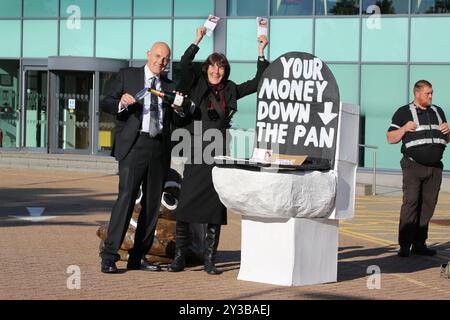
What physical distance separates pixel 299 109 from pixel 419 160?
2548 millimetres

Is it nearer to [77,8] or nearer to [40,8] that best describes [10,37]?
[40,8]

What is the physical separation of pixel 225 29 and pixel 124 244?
57.4ft

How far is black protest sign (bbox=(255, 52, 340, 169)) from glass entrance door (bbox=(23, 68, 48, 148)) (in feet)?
67.1

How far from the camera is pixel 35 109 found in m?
29.8

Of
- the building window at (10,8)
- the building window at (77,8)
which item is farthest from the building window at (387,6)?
the building window at (10,8)

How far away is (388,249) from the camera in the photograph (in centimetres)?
1244

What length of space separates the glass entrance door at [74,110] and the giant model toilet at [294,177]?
19464 mm

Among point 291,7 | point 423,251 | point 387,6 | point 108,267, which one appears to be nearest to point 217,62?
point 108,267

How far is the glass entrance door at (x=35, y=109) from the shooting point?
2961 centimetres

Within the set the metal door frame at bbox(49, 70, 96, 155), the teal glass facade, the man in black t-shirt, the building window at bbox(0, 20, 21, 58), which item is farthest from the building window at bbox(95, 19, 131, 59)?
the man in black t-shirt

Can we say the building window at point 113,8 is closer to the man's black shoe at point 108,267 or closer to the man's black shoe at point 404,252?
the man's black shoe at point 404,252

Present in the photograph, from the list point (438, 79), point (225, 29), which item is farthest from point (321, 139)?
point (225, 29)

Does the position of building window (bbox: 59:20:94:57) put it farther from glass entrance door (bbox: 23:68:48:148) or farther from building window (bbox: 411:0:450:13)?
building window (bbox: 411:0:450:13)
